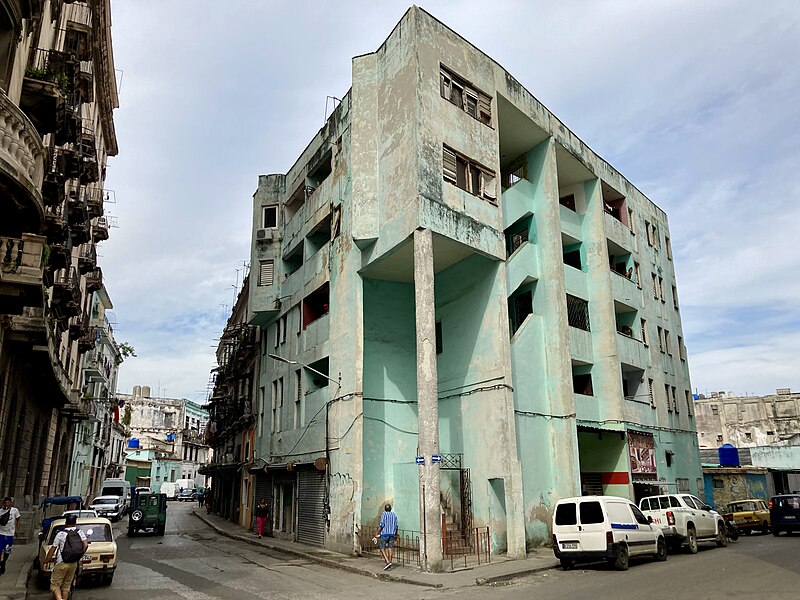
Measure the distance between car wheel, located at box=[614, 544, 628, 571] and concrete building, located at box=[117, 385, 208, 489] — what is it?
90.1 m

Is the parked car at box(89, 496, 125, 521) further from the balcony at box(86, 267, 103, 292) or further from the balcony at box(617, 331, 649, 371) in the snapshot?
the balcony at box(617, 331, 649, 371)

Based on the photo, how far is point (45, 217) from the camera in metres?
19.8

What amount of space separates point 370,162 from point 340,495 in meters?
12.3

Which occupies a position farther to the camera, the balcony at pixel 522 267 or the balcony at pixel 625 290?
the balcony at pixel 625 290

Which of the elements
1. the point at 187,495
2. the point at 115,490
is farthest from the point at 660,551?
the point at 187,495

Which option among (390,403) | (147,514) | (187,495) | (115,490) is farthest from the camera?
(187,495)

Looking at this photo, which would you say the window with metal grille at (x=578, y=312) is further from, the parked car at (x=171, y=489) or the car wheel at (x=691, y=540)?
the parked car at (x=171, y=489)

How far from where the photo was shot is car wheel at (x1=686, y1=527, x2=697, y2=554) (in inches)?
785

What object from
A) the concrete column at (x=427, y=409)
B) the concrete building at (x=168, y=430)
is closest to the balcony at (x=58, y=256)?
the concrete column at (x=427, y=409)

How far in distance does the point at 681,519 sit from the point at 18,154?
21.3 metres

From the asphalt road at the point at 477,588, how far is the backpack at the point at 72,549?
2042mm

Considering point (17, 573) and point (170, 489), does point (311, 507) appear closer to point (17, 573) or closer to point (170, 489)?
point (17, 573)

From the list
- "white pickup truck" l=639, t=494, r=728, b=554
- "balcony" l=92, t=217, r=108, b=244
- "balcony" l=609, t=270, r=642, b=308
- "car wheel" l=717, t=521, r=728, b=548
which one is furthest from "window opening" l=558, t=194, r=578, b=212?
"balcony" l=92, t=217, r=108, b=244

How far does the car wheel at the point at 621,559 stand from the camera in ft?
52.0
